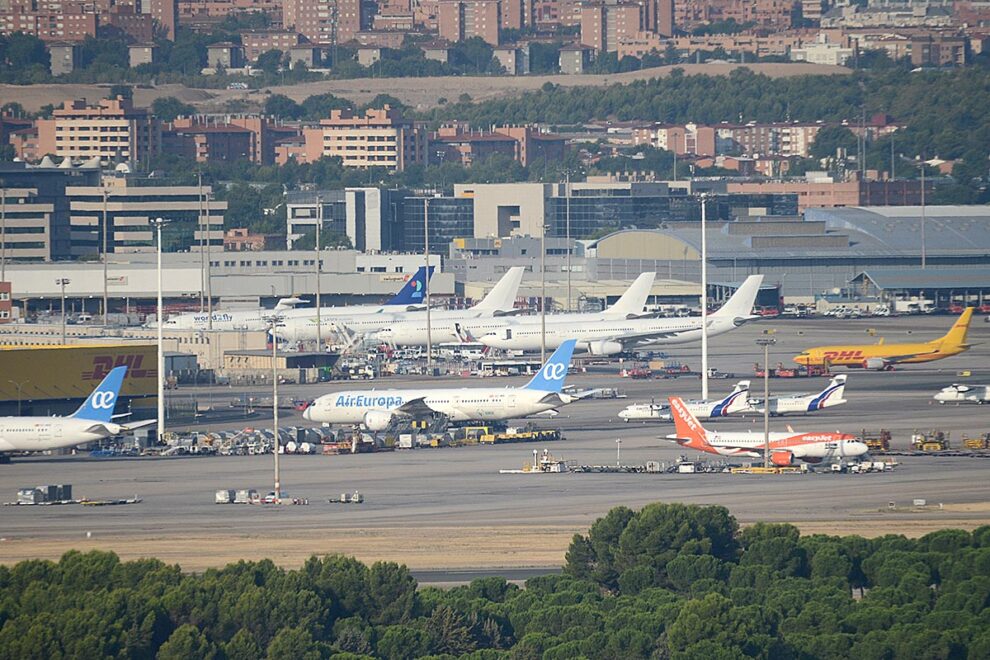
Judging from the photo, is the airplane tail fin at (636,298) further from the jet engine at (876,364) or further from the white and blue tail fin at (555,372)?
the white and blue tail fin at (555,372)

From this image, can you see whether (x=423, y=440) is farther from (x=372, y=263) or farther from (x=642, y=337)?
(x=372, y=263)

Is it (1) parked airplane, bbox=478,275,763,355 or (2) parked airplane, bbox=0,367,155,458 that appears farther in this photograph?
(1) parked airplane, bbox=478,275,763,355

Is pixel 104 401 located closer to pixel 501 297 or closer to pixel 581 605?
pixel 581 605

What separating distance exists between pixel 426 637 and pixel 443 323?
82388 mm

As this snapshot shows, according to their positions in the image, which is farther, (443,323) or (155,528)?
(443,323)

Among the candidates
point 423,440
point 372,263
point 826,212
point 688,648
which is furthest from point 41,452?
point 826,212

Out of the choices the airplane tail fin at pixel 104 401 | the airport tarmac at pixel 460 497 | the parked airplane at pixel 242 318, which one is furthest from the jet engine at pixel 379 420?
the parked airplane at pixel 242 318

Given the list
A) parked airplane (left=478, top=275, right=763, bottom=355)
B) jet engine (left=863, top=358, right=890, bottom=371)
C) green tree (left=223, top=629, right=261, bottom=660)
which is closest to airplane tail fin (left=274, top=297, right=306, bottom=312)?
parked airplane (left=478, top=275, right=763, bottom=355)

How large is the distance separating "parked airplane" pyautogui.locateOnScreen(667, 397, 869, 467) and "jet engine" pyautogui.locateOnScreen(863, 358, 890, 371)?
3362 centimetres

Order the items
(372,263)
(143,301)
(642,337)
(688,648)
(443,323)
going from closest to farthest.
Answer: (688,648) < (642,337) < (443,323) < (143,301) < (372,263)

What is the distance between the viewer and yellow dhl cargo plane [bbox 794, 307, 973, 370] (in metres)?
114

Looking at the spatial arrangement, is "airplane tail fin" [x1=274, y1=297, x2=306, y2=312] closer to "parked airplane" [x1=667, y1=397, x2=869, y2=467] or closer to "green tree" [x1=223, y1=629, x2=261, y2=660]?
"parked airplane" [x1=667, y1=397, x2=869, y2=467]

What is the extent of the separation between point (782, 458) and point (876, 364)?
123 feet

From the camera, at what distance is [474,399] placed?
8994 cm
